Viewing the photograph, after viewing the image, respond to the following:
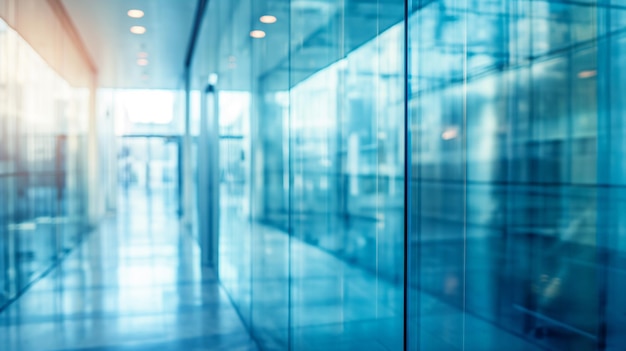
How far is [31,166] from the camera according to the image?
26.9 ft

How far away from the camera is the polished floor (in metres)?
5.00

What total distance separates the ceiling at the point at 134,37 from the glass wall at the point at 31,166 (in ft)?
4.75

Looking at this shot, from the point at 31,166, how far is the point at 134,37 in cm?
531

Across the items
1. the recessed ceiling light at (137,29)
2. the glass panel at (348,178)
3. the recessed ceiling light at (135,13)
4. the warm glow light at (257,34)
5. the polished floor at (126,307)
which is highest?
the recessed ceiling light at (137,29)

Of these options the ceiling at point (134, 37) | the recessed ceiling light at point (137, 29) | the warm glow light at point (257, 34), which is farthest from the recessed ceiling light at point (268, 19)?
the recessed ceiling light at point (137, 29)

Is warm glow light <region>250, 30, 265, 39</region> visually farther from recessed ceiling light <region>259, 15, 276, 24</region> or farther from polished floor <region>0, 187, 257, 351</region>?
polished floor <region>0, 187, 257, 351</region>

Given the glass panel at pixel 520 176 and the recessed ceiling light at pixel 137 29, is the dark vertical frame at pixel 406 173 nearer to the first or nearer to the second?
the glass panel at pixel 520 176

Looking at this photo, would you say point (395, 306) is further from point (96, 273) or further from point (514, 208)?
point (96, 273)

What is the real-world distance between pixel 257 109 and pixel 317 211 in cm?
214

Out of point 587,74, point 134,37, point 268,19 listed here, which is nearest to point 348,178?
point 587,74

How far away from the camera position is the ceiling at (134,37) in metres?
10.0

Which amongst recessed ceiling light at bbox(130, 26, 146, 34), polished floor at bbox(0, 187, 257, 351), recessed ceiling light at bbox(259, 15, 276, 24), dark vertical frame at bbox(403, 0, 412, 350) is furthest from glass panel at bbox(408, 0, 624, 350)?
recessed ceiling light at bbox(130, 26, 146, 34)

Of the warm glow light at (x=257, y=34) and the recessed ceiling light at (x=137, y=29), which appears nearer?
the warm glow light at (x=257, y=34)

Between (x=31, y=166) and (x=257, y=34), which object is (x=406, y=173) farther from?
(x=31, y=166)
